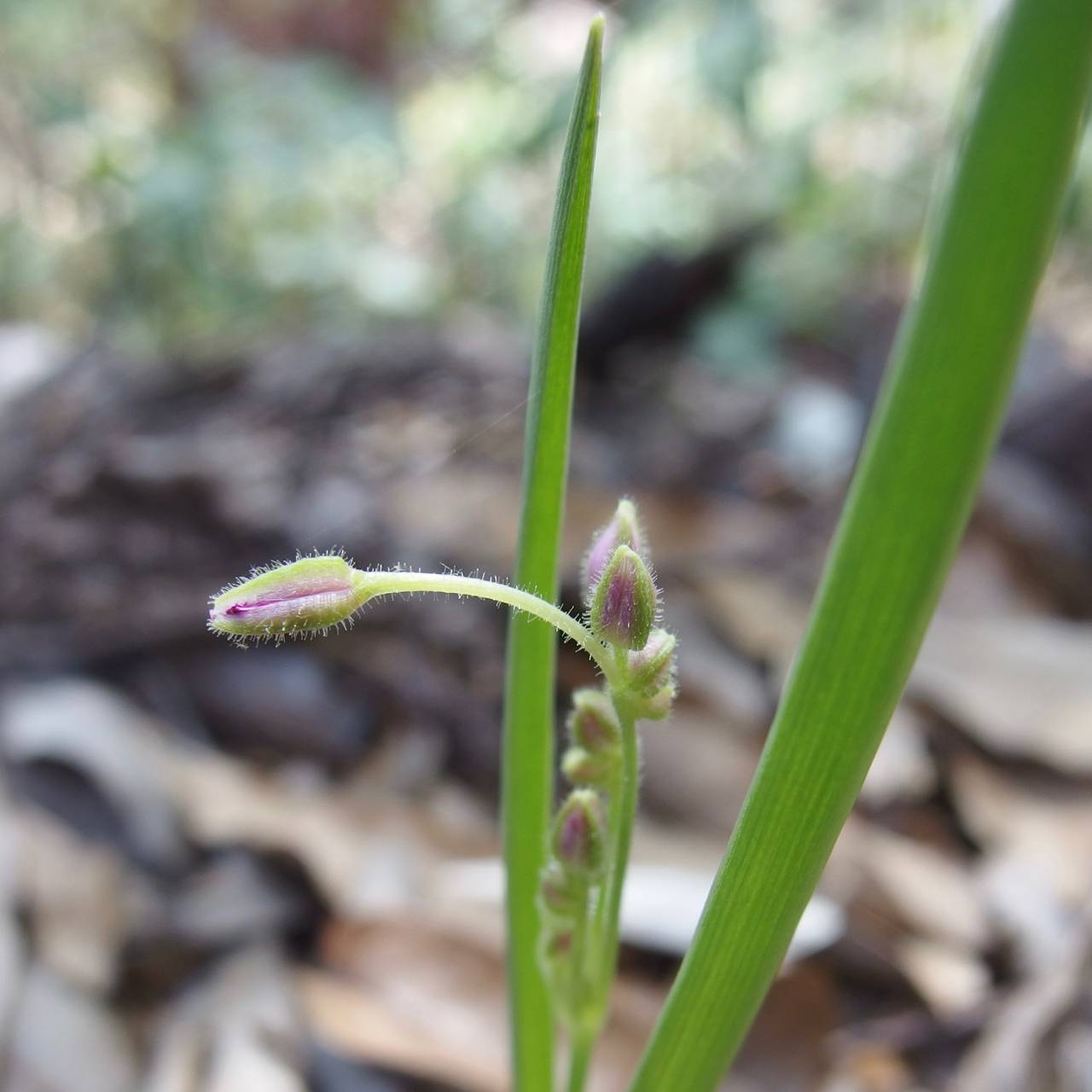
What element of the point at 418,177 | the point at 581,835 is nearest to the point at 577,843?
the point at 581,835

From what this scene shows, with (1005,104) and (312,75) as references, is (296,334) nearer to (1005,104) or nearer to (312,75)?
(312,75)

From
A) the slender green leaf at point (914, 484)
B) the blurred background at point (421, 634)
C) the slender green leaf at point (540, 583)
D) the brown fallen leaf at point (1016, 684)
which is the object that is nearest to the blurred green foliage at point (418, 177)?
the blurred background at point (421, 634)

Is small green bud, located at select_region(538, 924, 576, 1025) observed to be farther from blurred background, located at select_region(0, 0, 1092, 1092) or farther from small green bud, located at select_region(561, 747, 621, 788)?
Answer: blurred background, located at select_region(0, 0, 1092, 1092)

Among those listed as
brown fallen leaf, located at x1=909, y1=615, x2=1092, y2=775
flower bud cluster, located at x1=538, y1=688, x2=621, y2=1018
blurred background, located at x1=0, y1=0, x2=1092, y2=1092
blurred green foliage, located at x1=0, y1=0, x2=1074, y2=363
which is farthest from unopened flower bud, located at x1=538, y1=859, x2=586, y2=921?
blurred green foliage, located at x1=0, y1=0, x2=1074, y2=363

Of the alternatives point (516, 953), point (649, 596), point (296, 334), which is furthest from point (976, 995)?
point (296, 334)

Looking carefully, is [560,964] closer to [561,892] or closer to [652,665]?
[561,892]
